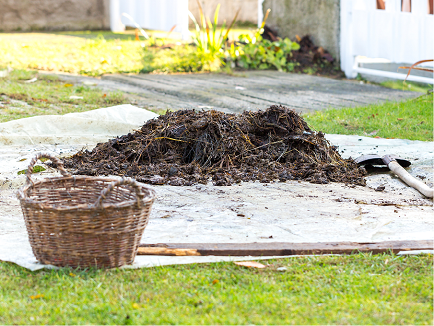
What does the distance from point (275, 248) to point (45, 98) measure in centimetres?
487

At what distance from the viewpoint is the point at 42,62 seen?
350 inches

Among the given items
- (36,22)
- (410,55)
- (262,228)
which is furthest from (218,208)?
(36,22)

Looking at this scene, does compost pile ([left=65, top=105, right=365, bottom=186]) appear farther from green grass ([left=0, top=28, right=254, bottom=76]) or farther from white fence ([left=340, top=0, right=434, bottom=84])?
green grass ([left=0, top=28, right=254, bottom=76])

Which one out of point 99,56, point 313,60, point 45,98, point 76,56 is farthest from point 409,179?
point 76,56

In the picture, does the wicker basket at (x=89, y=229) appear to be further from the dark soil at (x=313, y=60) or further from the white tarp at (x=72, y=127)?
the dark soil at (x=313, y=60)

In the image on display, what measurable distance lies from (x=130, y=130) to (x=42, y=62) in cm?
435

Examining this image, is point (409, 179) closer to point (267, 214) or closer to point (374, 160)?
point (374, 160)

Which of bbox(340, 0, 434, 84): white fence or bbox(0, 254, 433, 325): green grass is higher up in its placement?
bbox(340, 0, 434, 84): white fence

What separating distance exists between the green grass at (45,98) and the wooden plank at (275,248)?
144 inches

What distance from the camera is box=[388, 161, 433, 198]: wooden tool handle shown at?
3.66 metres

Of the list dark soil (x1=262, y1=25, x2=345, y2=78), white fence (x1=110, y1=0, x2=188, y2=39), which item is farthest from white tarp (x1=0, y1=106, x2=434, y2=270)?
white fence (x1=110, y1=0, x2=188, y2=39)

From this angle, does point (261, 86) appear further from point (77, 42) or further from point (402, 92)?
point (77, 42)

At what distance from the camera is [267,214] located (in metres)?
3.25

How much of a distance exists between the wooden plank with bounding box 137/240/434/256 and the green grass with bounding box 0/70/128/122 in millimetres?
3655
